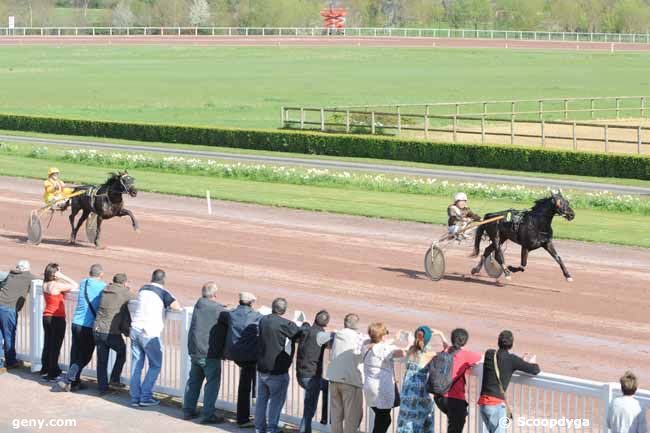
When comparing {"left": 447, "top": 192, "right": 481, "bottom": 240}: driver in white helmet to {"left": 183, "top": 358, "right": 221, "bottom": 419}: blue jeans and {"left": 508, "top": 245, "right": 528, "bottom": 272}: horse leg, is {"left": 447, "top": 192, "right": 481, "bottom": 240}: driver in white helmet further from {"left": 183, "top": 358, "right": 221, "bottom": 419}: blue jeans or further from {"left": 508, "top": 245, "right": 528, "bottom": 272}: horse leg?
{"left": 183, "top": 358, "right": 221, "bottom": 419}: blue jeans

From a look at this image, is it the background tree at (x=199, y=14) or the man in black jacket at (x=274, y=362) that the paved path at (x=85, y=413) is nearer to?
the man in black jacket at (x=274, y=362)

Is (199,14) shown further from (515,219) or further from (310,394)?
(310,394)

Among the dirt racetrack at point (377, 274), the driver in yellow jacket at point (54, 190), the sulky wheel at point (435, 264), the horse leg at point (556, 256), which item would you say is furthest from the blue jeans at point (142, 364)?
the driver in yellow jacket at point (54, 190)

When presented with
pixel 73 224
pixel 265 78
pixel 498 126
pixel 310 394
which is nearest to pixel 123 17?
pixel 265 78

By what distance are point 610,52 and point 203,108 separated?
50656 mm

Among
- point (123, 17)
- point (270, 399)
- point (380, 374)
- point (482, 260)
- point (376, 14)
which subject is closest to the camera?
point (380, 374)

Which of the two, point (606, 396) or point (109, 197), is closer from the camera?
point (606, 396)

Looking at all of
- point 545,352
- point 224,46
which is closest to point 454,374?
point 545,352

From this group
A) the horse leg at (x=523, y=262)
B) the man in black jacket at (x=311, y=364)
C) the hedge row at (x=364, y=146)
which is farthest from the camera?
the hedge row at (x=364, y=146)

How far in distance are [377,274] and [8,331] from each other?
7049 millimetres

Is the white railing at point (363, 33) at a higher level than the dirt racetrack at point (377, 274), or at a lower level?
higher

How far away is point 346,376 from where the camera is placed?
10414mm

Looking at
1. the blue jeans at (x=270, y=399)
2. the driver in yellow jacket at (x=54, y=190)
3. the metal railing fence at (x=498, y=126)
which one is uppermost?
the metal railing fence at (x=498, y=126)

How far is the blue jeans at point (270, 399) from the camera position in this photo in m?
11.0
